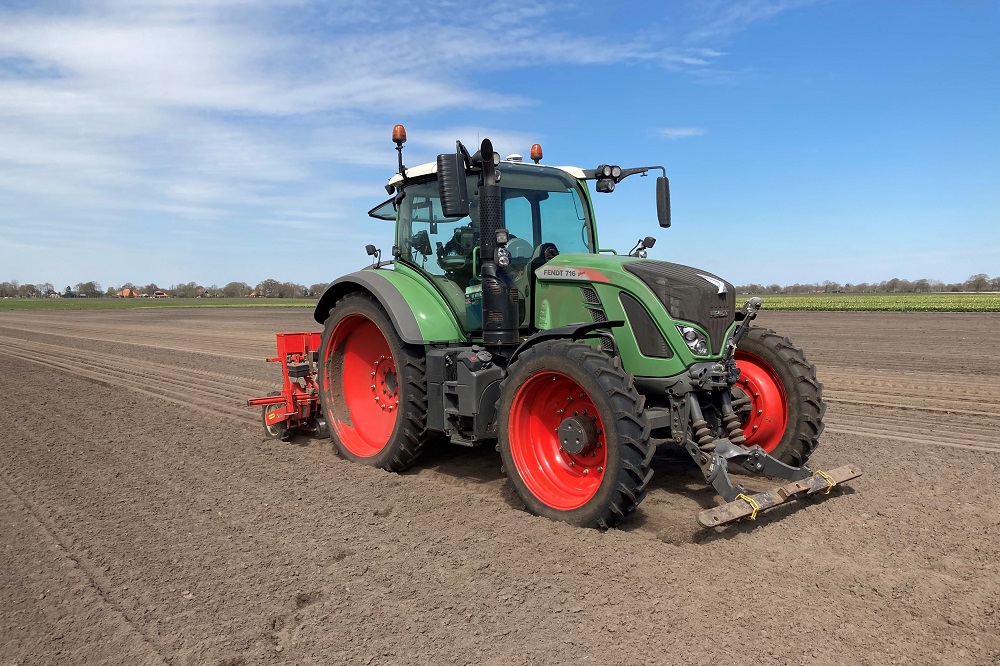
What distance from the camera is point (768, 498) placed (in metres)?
3.99

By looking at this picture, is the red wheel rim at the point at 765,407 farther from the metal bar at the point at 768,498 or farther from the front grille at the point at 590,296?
the front grille at the point at 590,296

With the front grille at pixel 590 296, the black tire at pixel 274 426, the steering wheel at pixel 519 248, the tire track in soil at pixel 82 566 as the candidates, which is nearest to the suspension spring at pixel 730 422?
the front grille at pixel 590 296

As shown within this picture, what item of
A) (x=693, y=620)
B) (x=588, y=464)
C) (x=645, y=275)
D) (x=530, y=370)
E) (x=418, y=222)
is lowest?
(x=693, y=620)

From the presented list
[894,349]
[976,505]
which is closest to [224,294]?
[894,349]

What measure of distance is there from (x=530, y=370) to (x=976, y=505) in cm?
302

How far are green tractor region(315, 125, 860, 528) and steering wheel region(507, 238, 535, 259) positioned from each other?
16 mm

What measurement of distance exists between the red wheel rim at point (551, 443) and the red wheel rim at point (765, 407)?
134cm

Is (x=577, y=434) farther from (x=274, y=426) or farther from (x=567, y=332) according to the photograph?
(x=274, y=426)

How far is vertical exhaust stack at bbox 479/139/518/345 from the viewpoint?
4.76 meters

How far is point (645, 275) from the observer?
4.35m

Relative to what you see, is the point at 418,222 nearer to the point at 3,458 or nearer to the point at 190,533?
the point at 190,533

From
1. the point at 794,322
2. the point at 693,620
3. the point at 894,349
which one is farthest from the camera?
the point at 794,322

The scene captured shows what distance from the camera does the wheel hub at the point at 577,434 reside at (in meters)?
4.19

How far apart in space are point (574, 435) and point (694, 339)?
944 mm
